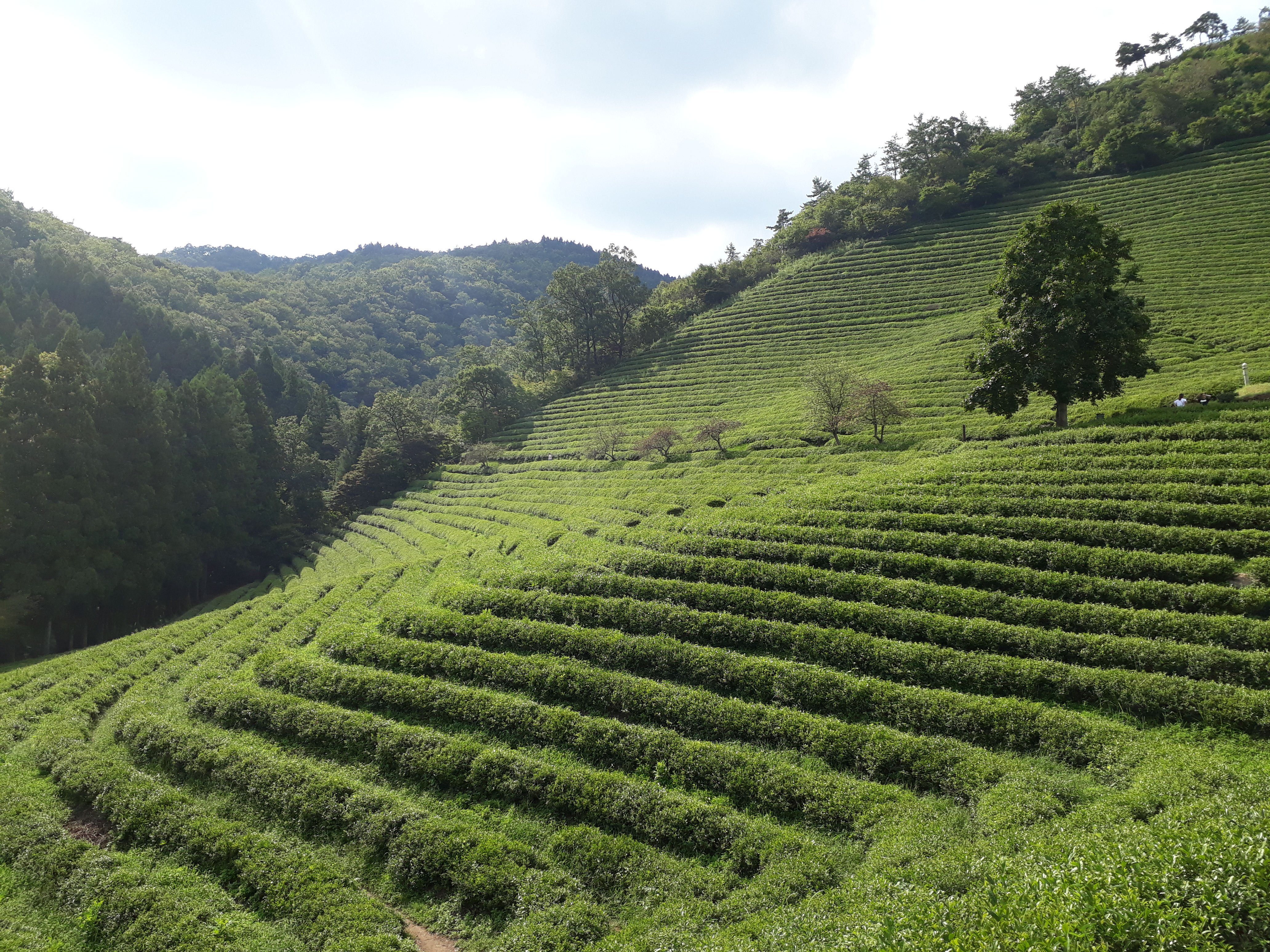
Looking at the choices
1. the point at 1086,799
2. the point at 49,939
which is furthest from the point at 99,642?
the point at 1086,799

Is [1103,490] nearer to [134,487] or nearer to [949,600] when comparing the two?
[949,600]

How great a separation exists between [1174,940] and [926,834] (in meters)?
5.04

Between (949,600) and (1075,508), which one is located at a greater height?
(1075,508)

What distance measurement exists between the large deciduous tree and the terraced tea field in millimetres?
2467

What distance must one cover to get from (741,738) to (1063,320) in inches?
925

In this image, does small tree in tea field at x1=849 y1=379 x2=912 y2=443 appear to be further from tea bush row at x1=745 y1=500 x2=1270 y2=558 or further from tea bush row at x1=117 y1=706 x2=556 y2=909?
tea bush row at x1=117 y1=706 x2=556 y2=909

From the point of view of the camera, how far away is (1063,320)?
25.0m

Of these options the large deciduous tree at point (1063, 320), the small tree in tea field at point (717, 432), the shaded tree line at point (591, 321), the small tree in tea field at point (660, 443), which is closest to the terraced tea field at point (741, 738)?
the large deciduous tree at point (1063, 320)

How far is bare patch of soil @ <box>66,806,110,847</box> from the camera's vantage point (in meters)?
14.2

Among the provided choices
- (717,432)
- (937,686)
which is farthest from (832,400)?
(937,686)

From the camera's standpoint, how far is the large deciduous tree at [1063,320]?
25.0 meters

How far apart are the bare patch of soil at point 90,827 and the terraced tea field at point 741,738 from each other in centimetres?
12

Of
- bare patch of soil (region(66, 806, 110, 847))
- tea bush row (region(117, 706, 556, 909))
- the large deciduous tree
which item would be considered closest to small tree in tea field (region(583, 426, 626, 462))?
the large deciduous tree

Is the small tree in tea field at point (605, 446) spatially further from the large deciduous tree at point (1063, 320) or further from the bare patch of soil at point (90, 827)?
the bare patch of soil at point (90, 827)
